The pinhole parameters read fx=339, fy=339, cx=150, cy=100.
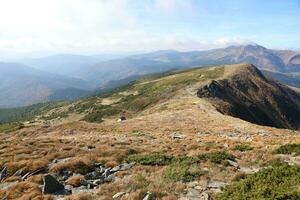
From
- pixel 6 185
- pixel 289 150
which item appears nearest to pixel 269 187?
pixel 289 150

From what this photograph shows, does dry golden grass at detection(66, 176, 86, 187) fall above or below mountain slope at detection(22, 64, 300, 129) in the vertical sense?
above

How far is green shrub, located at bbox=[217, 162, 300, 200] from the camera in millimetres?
11531

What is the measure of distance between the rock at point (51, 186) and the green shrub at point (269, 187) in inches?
287

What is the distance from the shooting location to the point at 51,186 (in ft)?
50.0

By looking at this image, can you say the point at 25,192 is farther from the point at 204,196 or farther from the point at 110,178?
the point at 204,196

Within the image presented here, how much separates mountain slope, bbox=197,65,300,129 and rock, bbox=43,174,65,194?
7261 centimetres

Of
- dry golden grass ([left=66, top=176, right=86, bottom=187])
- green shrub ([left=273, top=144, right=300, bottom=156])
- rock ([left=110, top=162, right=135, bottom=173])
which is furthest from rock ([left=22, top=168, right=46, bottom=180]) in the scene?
green shrub ([left=273, top=144, right=300, bottom=156])

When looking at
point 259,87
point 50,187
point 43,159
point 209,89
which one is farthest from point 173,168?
point 259,87

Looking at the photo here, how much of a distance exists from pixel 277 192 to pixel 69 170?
11161 mm

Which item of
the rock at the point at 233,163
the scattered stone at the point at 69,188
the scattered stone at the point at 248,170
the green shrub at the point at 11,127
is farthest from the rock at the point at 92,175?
the green shrub at the point at 11,127

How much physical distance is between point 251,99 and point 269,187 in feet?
353

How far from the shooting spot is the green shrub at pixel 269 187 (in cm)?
1153

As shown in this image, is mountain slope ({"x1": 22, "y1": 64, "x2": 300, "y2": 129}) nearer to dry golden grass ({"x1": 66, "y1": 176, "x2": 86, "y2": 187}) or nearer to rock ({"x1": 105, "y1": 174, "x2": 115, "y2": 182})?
rock ({"x1": 105, "y1": 174, "x2": 115, "y2": 182})

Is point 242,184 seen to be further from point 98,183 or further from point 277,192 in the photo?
point 98,183
